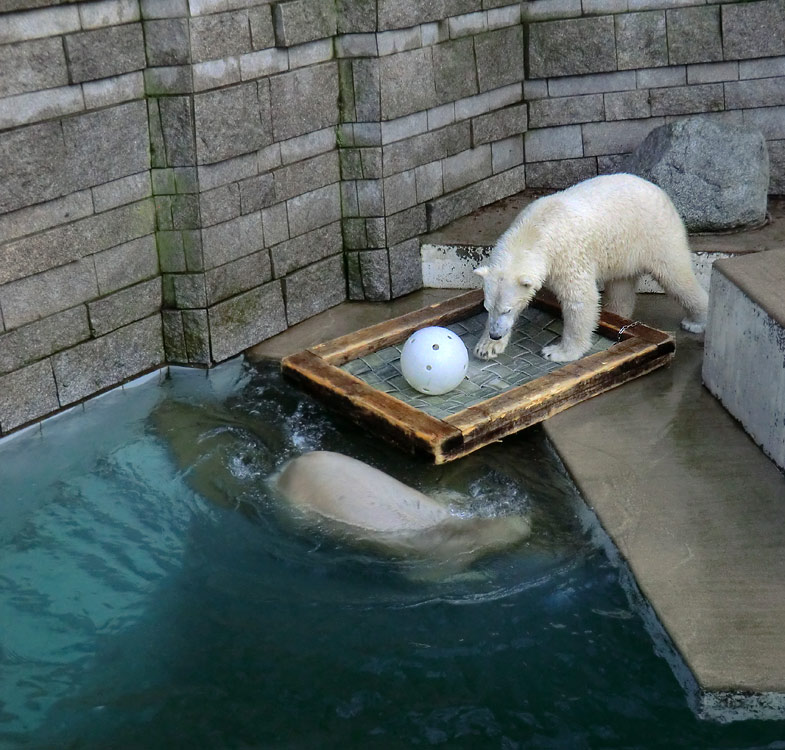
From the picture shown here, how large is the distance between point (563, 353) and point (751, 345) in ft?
3.70

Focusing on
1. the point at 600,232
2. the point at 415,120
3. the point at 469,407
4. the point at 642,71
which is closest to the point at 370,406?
the point at 469,407

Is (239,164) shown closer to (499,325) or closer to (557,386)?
(499,325)

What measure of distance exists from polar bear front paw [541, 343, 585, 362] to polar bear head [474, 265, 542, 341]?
37 centimetres

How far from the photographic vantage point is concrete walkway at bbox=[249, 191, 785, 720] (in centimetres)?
359

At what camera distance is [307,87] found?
6086mm

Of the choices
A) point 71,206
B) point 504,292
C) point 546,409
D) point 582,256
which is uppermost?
point 71,206

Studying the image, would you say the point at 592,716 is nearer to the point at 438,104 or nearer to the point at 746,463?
the point at 746,463

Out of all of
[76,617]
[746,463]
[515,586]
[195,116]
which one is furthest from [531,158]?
[76,617]

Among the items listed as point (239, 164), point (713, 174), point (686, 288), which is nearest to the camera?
point (239, 164)

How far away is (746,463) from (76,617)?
9.85 ft

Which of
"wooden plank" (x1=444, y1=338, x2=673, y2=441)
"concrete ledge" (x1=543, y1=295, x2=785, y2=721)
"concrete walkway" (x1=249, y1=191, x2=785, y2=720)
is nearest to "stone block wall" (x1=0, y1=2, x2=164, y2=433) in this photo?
"concrete walkway" (x1=249, y1=191, x2=785, y2=720)

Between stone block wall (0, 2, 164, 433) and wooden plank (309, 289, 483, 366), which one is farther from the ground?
stone block wall (0, 2, 164, 433)

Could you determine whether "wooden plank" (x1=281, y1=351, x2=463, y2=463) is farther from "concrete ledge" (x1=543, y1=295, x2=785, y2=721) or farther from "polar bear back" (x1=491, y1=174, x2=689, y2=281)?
"polar bear back" (x1=491, y1=174, x2=689, y2=281)

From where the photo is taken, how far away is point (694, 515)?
4434 millimetres
